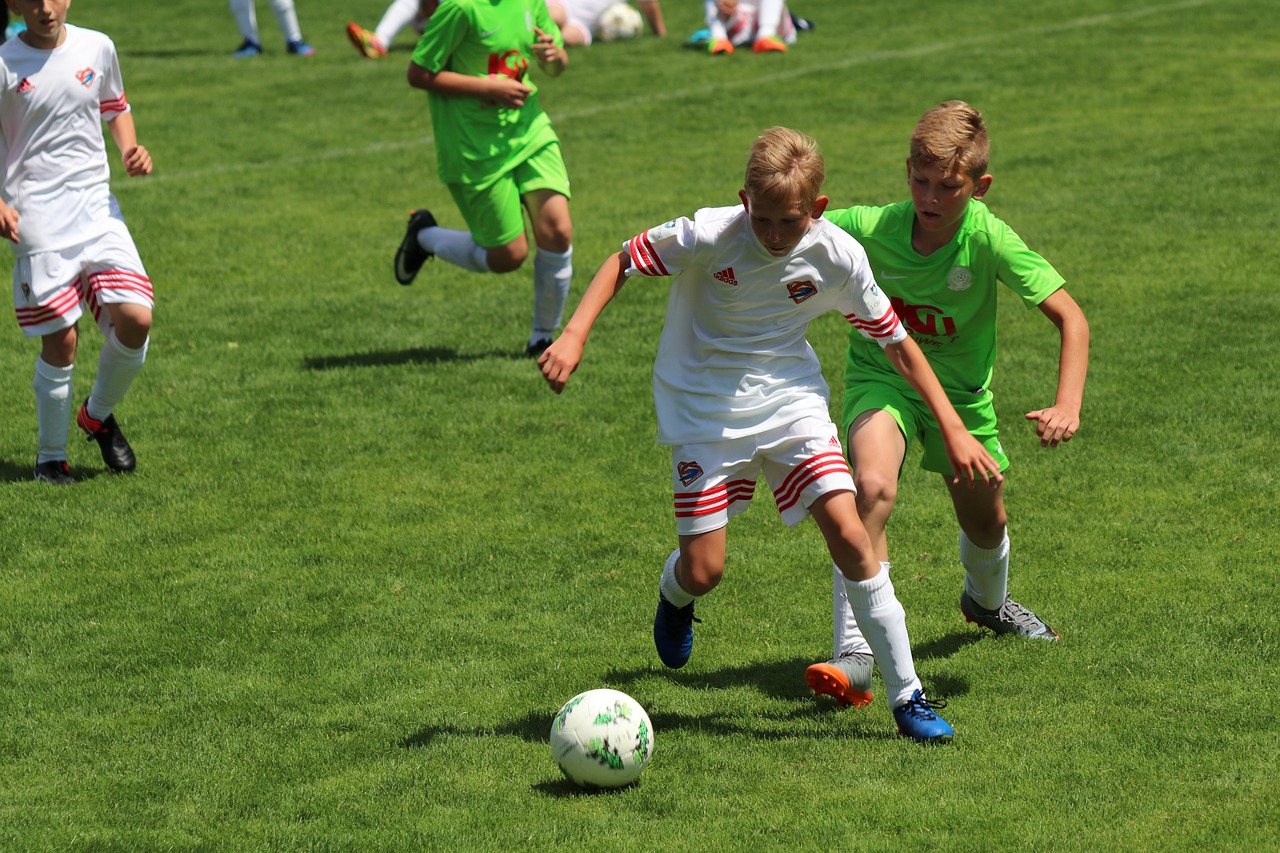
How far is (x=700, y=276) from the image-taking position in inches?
201

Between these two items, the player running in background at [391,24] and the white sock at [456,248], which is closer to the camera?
the white sock at [456,248]

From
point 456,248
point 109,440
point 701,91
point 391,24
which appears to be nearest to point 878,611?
point 109,440

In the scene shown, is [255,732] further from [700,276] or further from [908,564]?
[908,564]

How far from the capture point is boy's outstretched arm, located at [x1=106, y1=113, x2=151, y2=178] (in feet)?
25.0

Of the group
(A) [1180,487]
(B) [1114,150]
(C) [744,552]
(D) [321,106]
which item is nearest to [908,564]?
(C) [744,552]

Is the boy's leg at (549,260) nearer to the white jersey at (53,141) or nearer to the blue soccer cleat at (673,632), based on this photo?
the white jersey at (53,141)

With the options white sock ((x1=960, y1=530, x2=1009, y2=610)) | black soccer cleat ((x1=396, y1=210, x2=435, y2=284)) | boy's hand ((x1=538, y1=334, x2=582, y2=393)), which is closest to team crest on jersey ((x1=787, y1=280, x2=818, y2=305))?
boy's hand ((x1=538, y1=334, x2=582, y2=393))

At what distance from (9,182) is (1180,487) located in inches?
224

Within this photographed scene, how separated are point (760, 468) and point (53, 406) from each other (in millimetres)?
4076

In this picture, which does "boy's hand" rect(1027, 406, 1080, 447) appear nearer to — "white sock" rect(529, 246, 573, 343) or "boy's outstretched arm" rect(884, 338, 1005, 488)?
"boy's outstretched arm" rect(884, 338, 1005, 488)

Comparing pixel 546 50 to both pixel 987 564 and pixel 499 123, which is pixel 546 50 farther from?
pixel 987 564

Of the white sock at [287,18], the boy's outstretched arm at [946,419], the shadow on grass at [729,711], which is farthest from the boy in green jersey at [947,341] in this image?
the white sock at [287,18]

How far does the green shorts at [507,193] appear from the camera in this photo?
364 inches

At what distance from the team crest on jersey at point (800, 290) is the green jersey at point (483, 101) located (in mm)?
4475
